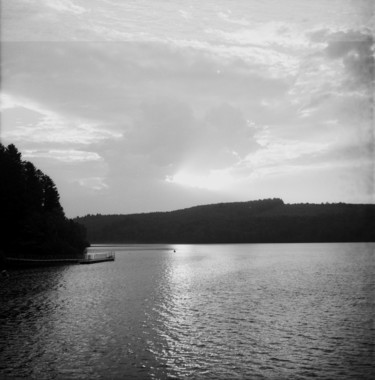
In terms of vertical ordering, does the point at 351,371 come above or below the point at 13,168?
below

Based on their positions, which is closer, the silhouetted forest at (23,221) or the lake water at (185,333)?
the lake water at (185,333)

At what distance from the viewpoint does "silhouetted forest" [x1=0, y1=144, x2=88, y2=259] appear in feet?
375

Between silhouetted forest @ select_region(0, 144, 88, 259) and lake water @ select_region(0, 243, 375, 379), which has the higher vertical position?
silhouetted forest @ select_region(0, 144, 88, 259)

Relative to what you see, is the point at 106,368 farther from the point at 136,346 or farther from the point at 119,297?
the point at 119,297

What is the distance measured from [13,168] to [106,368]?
3996 inches

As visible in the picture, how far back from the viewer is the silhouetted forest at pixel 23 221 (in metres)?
114

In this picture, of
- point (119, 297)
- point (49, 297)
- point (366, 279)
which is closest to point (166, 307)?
point (119, 297)

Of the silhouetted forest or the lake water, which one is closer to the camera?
the lake water

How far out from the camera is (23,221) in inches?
4717

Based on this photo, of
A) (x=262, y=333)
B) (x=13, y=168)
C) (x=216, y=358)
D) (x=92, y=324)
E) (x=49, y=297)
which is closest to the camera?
(x=216, y=358)

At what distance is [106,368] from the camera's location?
30188mm

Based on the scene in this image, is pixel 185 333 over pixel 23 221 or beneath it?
beneath

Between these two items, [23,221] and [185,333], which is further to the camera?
[23,221]

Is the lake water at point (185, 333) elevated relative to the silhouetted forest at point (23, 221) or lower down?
lower down
